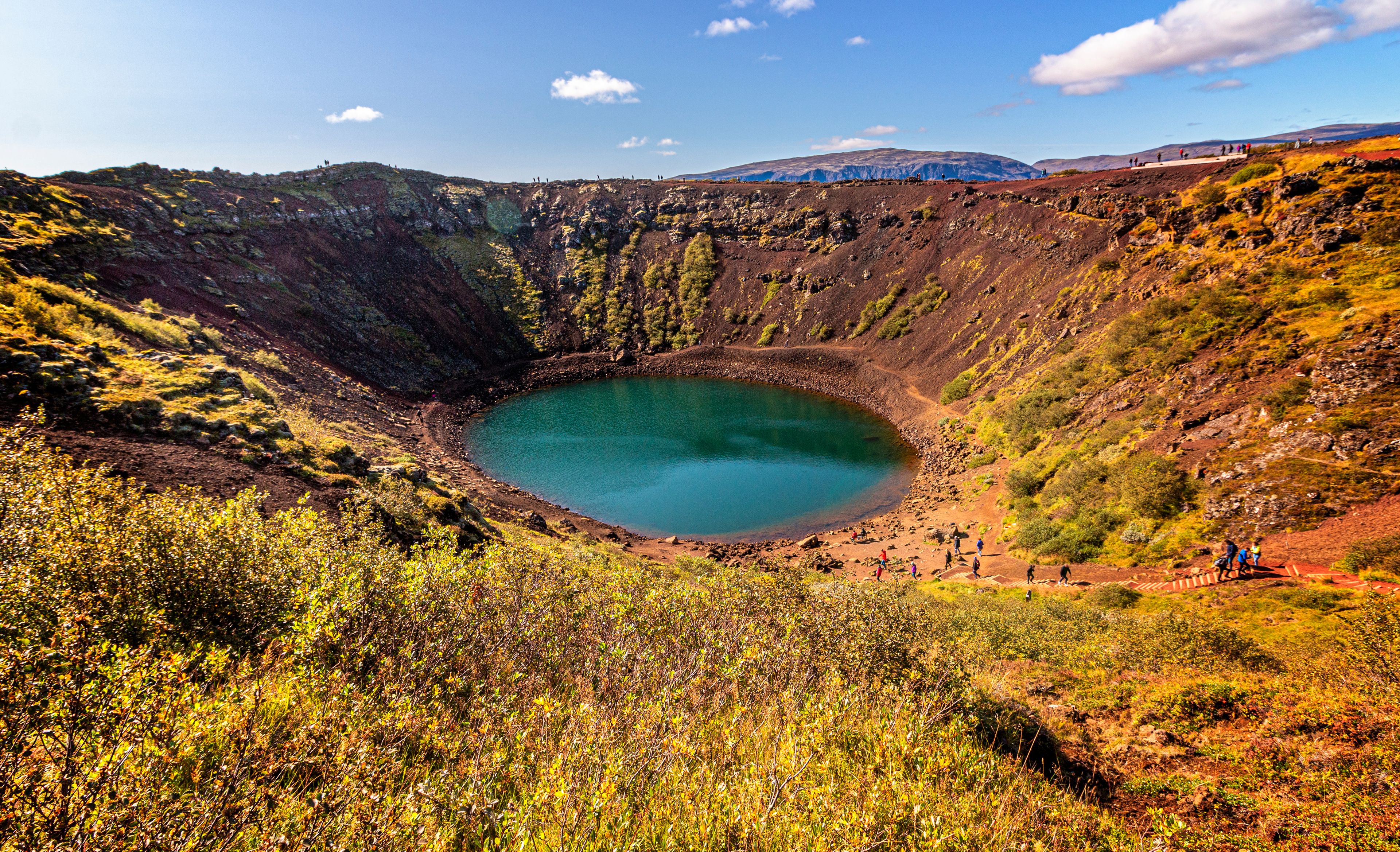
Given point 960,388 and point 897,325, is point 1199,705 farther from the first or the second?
point 897,325

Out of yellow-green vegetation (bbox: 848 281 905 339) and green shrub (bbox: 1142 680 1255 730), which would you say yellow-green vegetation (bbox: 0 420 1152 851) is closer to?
green shrub (bbox: 1142 680 1255 730)

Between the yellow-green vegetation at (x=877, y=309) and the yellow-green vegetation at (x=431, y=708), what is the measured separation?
63.4 meters

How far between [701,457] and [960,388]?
2695 cm

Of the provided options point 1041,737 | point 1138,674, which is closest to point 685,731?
point 1041,737

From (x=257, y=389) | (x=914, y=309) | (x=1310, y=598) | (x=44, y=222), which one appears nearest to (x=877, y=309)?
(x=914, y=309)

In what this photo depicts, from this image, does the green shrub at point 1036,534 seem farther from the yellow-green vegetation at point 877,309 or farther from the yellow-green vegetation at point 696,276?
the yellow-green vegetation at point 696,276

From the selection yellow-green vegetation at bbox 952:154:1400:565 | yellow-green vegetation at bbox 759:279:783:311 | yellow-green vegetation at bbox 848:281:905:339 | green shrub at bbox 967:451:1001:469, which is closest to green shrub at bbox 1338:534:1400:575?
yellow-green vegetation at bbox 952:154:1400:565

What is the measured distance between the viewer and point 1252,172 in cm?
4228

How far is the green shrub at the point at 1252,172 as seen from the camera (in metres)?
41.4

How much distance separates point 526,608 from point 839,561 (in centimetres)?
2648

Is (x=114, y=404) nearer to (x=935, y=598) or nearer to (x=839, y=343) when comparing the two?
(x=935, y=598)

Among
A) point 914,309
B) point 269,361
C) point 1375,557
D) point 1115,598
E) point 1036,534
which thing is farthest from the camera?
point 914,309

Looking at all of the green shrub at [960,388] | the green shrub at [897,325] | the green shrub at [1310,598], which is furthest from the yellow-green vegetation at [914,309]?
the green shrub at [1310,598]

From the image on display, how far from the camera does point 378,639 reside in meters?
8.98
